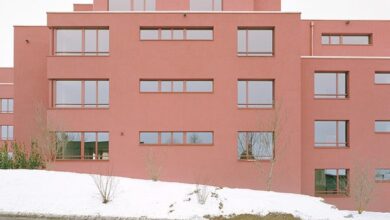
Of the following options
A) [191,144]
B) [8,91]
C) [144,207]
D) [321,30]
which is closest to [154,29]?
[191,144]

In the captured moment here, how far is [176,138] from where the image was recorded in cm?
2297

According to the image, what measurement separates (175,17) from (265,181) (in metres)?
10.0

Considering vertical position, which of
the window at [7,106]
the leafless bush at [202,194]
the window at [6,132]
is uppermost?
the window at [7,106]

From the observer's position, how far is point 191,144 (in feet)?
74.6

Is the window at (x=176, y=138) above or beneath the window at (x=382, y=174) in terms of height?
above

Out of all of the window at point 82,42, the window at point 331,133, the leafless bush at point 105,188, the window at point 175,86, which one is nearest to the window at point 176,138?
the window at point 175,86

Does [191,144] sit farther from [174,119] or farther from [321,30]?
[321,30]

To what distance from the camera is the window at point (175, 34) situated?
76.6ft

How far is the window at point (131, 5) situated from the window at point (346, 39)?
40.9 feet

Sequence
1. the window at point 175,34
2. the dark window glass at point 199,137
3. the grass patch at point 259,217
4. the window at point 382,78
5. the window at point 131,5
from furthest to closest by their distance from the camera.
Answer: the window at point 131,5
the window at point 382,78
the window at point 175,34
the dark window glass at point 199,137
the grass patch at point 259,217

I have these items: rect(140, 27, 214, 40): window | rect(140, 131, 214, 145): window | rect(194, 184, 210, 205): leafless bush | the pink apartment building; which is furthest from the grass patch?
rect(140, 27, 214, 40): window

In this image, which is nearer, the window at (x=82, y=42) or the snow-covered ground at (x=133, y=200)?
the snow-covered ground at (x=133, y=200)

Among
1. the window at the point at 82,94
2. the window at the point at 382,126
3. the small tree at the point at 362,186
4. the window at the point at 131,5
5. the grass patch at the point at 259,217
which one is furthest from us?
the window at the point at 131,5

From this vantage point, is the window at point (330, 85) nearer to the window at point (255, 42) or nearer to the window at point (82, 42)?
the window at point (255, 42)
